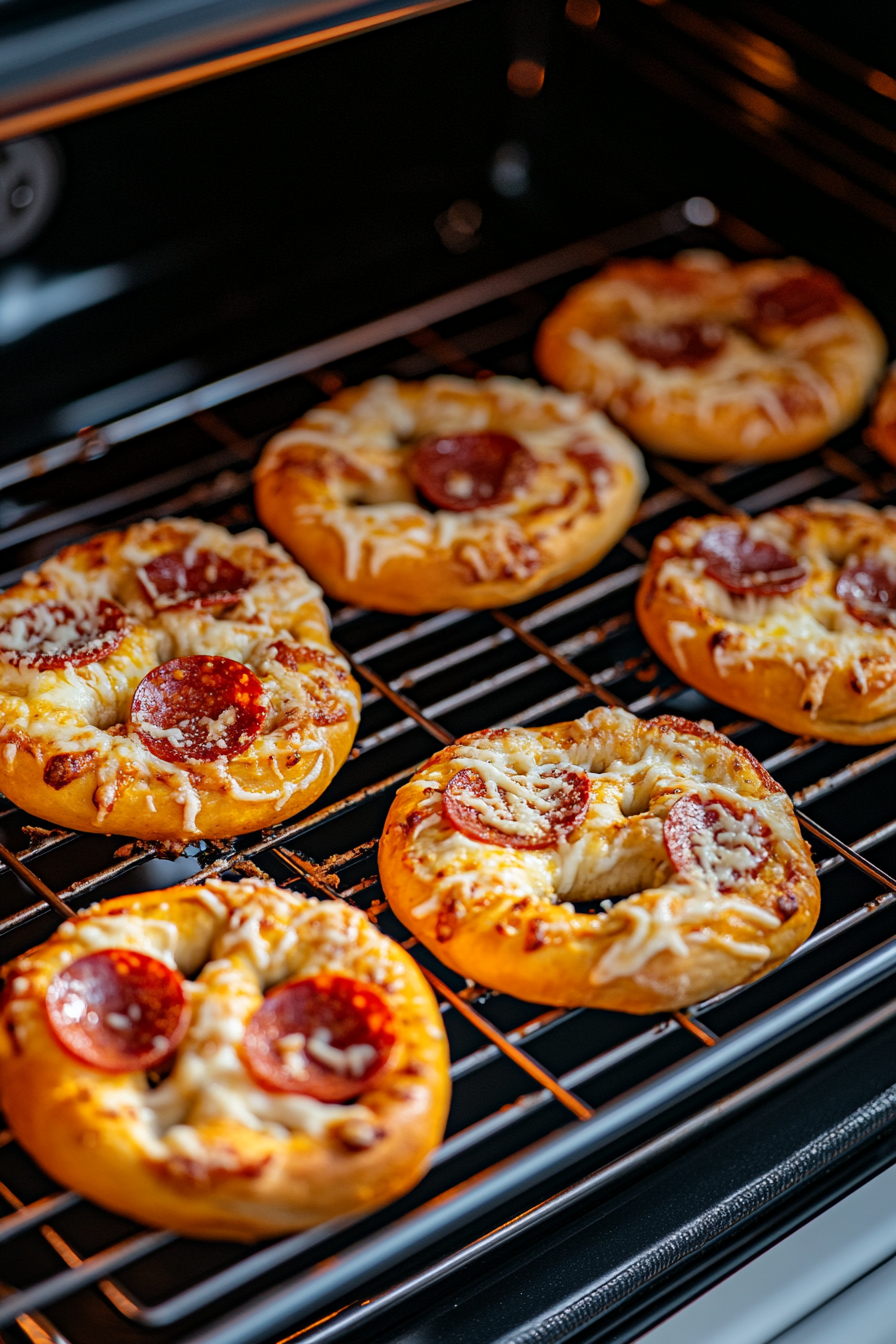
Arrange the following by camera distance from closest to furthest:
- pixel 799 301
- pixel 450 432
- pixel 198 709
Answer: pixel 198 709
pixel 450 432
pixel 799 301

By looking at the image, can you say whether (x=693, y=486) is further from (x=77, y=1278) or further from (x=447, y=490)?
(x=77, y=1278)

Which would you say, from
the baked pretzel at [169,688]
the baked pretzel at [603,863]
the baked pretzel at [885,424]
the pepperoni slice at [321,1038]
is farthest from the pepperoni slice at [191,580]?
the baked pretzel at [885,424]

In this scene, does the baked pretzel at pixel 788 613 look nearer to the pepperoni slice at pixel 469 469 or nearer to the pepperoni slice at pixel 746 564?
the pepperoni slice at pixel 746 564

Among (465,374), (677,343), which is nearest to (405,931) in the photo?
(465,374)

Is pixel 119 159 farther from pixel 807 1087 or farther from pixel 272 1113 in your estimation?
pixel 807 1087

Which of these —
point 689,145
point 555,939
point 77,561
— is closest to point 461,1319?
point 555,939

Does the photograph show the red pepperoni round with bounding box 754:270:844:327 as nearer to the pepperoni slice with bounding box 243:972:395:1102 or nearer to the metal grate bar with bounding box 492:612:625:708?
the metal grate bar with bounding box 492:612:625:708
